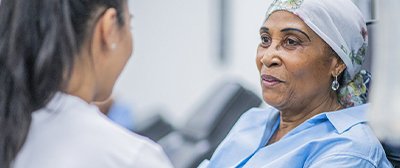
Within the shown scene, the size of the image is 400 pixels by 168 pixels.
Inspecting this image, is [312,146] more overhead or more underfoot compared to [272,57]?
more underfoot

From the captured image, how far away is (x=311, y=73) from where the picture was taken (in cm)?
173

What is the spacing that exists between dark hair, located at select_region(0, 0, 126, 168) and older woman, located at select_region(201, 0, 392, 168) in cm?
83

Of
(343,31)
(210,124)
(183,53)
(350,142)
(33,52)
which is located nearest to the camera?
(33,52)

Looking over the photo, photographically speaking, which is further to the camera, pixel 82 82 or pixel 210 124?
pixel 210 124

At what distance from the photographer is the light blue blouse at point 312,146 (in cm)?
157

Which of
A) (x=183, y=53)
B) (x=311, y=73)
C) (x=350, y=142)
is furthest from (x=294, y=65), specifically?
(x=183, y=53)

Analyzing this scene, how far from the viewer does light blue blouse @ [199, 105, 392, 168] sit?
61.7 inches

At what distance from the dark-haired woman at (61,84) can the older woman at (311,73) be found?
0.77m

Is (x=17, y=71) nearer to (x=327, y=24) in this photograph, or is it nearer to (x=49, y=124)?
(x=49, y=124)

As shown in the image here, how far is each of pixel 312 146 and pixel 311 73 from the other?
21cm

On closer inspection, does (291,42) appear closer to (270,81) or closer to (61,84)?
(270,81)

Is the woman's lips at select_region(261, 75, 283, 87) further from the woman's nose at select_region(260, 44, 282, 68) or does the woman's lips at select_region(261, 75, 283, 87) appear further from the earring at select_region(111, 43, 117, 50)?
the earring at select_region(111, 43, 117, 50)

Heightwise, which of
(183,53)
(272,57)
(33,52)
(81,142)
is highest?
(33,52)

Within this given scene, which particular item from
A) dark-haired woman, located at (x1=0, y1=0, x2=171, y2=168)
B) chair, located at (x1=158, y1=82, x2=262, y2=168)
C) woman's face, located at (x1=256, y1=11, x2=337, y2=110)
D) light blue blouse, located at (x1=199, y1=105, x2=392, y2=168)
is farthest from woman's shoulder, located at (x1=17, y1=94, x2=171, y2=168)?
chair, located at (x1=158, y1=82, x2=262, y2=168)
